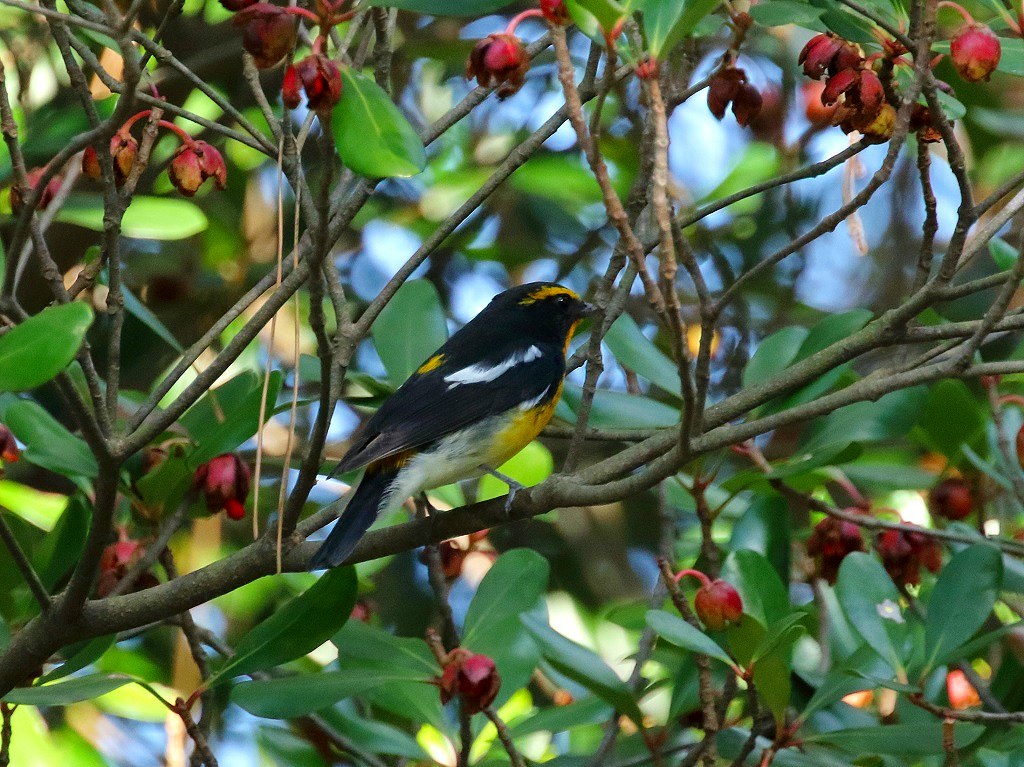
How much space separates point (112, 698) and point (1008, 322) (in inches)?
94.8

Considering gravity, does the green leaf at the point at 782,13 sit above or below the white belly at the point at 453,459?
above

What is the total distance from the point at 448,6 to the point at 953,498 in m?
1.84

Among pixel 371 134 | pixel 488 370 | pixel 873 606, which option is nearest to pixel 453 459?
pixel 488 370

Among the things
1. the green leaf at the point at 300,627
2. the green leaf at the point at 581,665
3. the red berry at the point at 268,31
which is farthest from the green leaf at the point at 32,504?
the red berry at the point at 268,31

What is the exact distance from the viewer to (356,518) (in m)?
2.62

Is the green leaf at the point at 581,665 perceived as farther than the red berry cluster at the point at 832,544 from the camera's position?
No

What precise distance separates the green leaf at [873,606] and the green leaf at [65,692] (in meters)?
1.40

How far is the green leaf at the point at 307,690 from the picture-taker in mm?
2312

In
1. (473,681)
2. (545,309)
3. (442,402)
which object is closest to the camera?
(473,681)

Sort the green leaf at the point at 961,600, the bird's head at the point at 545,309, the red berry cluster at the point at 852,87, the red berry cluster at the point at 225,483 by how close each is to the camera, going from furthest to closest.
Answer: the bird's head at the point at 545,309, the red berry cluster at the point at 225,483, the green leaf at the point at 961,600, the red berry cluster at the point at 852,87

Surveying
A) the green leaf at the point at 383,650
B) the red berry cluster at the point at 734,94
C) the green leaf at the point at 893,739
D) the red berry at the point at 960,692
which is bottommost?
the red berry at the point at 960,692

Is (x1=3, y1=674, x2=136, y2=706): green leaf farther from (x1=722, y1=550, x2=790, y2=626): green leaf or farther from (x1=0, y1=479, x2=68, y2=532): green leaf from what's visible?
(x1=722, y1=550, x2=790, y2=626): green leaf

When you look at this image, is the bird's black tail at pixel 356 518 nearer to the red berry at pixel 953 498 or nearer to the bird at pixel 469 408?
the bird at pixel 469 408

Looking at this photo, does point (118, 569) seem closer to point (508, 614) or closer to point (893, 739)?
point (508, 614)
